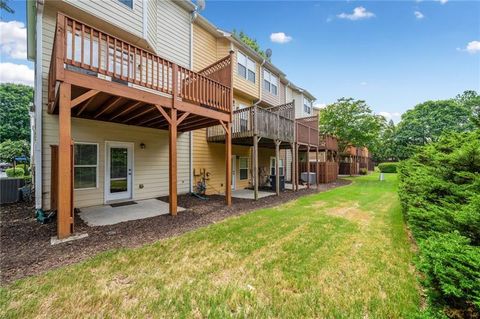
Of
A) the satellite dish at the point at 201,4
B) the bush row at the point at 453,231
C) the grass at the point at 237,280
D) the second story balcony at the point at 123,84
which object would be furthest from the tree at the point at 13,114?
the bush row at the point at 453,231

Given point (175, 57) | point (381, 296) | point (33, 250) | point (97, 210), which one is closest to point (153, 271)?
point (33, 250)

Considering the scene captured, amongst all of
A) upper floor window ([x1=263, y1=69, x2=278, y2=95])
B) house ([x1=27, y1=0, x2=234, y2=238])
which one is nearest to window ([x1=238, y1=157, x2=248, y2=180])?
house ([x1=27, y1=0, x2=234, y2=238])

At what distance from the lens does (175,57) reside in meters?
9.05

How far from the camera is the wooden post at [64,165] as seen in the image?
3.96 metres

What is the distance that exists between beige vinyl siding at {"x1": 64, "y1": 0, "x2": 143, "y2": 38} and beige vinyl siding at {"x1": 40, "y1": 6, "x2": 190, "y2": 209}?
103 centimetres

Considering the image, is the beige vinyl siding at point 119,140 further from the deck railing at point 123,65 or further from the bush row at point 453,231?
the bush row at point 453,231

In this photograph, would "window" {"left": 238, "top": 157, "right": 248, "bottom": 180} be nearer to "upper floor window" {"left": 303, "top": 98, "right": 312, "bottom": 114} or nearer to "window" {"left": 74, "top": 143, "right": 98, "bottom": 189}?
"window" {"left": 74, "top": 143, "right": 98, "bottom": 189}

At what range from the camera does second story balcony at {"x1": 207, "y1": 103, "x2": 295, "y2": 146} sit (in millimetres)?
9125

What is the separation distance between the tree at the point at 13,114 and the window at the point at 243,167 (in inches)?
1364

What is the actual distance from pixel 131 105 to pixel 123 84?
5.50ft

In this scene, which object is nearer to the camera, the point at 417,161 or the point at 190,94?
the point at 417,161

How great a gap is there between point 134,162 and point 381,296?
8.06 metres

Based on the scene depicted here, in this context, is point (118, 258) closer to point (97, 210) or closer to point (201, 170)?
point (97, 210)

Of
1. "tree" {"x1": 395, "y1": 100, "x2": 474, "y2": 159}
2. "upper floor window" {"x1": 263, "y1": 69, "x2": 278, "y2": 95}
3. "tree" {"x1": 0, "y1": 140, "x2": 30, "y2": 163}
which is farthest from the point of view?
"tree" {"x1": 395, "y1": 100, "x2": 474, "y2": 159}
